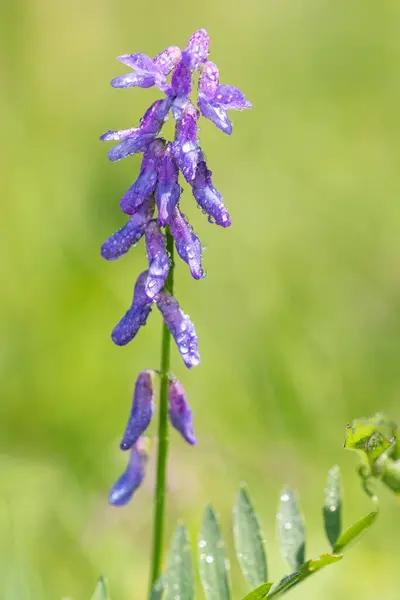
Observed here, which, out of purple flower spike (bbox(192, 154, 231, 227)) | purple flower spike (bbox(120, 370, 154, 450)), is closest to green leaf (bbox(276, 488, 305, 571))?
purple flower spike (bbox(120, 370, 154, 450))

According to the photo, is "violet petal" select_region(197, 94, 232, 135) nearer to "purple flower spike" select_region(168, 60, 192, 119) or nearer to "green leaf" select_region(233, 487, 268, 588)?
"purple flower spike" select_region(168, 60, 192, 119)

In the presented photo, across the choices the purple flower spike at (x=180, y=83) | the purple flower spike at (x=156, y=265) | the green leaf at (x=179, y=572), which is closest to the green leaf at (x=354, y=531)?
the green leaf at (x=179, y=572)

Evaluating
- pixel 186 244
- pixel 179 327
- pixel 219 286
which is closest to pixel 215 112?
pixel 186 244

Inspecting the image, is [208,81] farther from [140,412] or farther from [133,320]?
[140,412]

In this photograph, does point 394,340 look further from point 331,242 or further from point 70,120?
point 70,120

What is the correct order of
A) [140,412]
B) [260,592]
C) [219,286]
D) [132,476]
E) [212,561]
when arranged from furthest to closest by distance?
[219,286], [132,476], [140,412], [212,561], [260,592]

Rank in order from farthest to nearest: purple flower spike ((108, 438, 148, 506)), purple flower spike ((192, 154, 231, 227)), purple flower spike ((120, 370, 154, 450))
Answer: purple flower spike ((108, 438, 148, 506)) → purple flower spike ((120, 370, 154, 450)) → purple flower spike ((192, 154, 231, 227))

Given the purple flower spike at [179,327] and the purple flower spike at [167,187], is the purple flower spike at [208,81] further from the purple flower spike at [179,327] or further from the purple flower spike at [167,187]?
the purple flower spike at [179,327]
